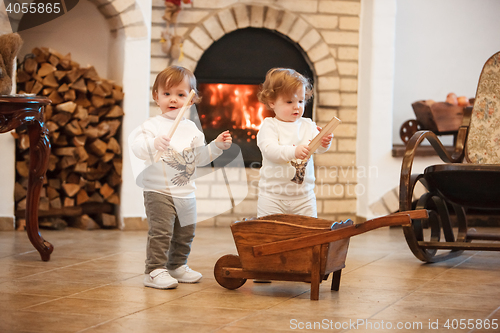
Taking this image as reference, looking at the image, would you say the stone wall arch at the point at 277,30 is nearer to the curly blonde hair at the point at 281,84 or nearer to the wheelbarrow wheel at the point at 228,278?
the curly blonde hair at the point at 281,84

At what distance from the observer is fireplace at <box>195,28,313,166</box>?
4.09 meters

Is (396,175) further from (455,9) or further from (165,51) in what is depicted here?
(165,51)

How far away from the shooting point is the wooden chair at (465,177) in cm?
264

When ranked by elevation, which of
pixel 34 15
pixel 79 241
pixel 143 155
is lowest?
pixel 79 241

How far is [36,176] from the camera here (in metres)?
2.70

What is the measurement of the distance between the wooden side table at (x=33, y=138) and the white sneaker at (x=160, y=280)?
0.77 m

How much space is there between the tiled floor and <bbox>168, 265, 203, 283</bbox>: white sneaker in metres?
0.04

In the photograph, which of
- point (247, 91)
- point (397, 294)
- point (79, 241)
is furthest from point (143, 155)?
point (247, 91)

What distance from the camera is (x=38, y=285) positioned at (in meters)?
2.16

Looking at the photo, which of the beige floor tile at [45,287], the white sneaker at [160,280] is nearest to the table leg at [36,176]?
the beige floor tile at [45,287]

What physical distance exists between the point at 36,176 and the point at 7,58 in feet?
1.81

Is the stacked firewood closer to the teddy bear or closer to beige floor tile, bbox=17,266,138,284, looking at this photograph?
the teddy bear

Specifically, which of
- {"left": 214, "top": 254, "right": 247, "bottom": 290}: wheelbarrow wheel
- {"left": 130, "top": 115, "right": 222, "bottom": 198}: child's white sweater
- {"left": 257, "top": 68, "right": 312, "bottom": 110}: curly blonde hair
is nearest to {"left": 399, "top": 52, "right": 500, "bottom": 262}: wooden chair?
{"left": 257, "top": 68, "right": 312, "bottom": 110}: curly blonde hair

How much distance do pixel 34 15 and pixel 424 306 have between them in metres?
3.26
